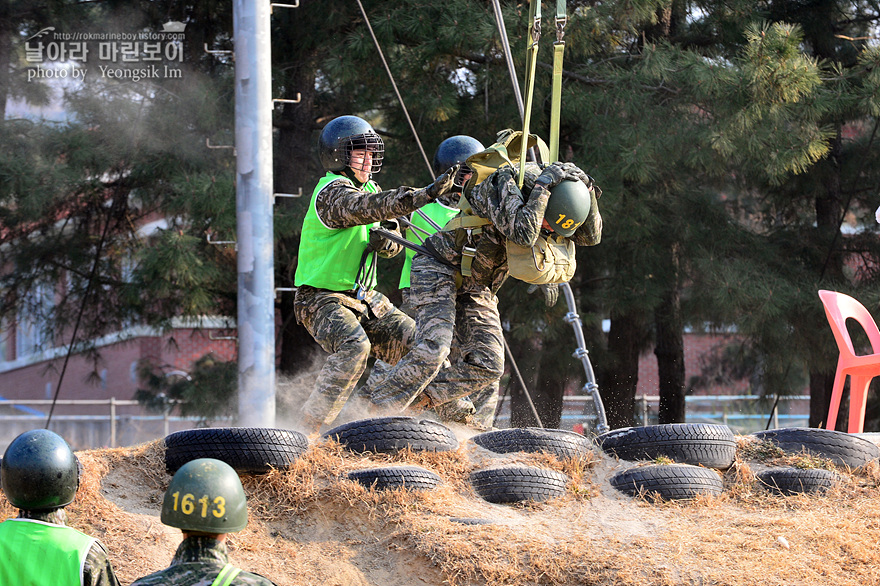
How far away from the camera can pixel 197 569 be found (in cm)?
307

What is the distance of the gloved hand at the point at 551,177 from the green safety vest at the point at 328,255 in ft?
4.83

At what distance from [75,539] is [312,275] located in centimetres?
373

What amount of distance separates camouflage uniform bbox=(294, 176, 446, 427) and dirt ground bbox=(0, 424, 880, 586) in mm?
683

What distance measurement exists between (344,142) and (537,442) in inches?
96.8

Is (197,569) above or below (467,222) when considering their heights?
below

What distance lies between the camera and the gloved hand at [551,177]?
6.25 meters

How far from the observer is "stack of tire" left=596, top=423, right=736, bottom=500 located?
5988mm

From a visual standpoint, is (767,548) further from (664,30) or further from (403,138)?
(664,30)

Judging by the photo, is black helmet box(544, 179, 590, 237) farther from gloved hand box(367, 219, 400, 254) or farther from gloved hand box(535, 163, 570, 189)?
gloved hand box(367, 219, 400, 254)

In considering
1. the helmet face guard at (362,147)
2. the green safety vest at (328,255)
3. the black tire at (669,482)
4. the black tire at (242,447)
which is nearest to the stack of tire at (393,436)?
the black tire at (242,447)

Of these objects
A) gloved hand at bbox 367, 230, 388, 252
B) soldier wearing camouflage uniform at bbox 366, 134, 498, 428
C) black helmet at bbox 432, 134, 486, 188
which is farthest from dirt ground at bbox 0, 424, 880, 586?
black helmet at bbox 432, 134, 486, 188

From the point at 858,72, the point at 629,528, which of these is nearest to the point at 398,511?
the point at 629,528

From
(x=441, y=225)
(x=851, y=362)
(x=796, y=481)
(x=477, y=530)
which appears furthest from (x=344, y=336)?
(x=851, y=362)

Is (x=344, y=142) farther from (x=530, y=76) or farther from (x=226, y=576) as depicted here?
(x=226, y=576)
